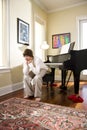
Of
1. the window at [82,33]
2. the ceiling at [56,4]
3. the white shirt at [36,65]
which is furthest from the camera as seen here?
the window at [82,33]

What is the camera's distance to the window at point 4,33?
3235mm

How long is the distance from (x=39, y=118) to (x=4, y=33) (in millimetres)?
2272

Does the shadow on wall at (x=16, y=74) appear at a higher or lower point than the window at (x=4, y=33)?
lower

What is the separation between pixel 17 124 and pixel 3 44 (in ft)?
7.18

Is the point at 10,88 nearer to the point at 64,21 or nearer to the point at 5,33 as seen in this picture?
the point at 5,33

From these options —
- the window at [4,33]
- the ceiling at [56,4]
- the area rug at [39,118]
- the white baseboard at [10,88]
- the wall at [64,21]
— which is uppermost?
the ceiling at [56,4]

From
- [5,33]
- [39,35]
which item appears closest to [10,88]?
[5,33]

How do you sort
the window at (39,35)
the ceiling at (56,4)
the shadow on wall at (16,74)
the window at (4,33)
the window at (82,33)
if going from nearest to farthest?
1. the window at (4,33)
2. the shadow on wall at (16,74)
3. the ceiling at (56,4)
4. the window at (39,35)
5. the window at (82,33)

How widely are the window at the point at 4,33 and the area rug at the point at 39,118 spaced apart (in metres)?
1.36

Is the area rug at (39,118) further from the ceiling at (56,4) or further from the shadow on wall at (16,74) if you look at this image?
the ceiling at (56,4)

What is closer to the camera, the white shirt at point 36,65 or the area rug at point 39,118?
the area rug at point 39,118

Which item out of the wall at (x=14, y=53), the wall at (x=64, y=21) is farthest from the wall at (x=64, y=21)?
the wall at (x=14, y=53)

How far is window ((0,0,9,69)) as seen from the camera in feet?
A: 10.6

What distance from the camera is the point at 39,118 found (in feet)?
5.66
